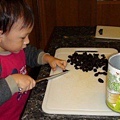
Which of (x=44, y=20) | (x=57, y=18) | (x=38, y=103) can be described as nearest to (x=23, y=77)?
(x=38, y=103)

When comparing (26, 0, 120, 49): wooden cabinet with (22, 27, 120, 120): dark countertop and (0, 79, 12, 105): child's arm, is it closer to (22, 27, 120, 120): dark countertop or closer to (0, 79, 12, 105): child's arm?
(22, 27, 120, 120): dark countertop

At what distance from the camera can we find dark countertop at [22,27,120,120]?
729 millimetres

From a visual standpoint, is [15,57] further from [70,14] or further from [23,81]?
[70,14]

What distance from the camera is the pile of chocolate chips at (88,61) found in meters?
0.94

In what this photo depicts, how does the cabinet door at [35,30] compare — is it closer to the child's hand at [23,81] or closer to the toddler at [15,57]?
the toddler at [15,57]

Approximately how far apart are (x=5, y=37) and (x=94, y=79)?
32cm

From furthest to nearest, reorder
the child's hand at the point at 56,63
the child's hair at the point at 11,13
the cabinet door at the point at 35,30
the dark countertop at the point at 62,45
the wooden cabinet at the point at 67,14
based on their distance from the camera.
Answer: the wooden cabinet at the point at 67,14, the cabinet door at the point at 35,30, the child's hand at the point at 56,63, the child's hair at the point at 11,13, the dark countertop at the point at 62,45

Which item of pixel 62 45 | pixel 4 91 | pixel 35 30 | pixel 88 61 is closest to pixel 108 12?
pixel 35 30

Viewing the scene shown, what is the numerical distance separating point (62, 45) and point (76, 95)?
15.4 inches

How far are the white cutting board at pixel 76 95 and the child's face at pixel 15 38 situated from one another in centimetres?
15

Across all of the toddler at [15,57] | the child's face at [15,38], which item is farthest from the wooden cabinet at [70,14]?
the child's face at [15,38]

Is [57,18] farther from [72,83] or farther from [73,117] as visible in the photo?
[73,117]

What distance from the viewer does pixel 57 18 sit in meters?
2.37

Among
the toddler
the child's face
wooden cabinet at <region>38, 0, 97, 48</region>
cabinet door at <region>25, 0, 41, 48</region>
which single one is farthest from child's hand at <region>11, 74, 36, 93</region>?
wooden cabinet at <region>38, 0, 97, 48</region>
